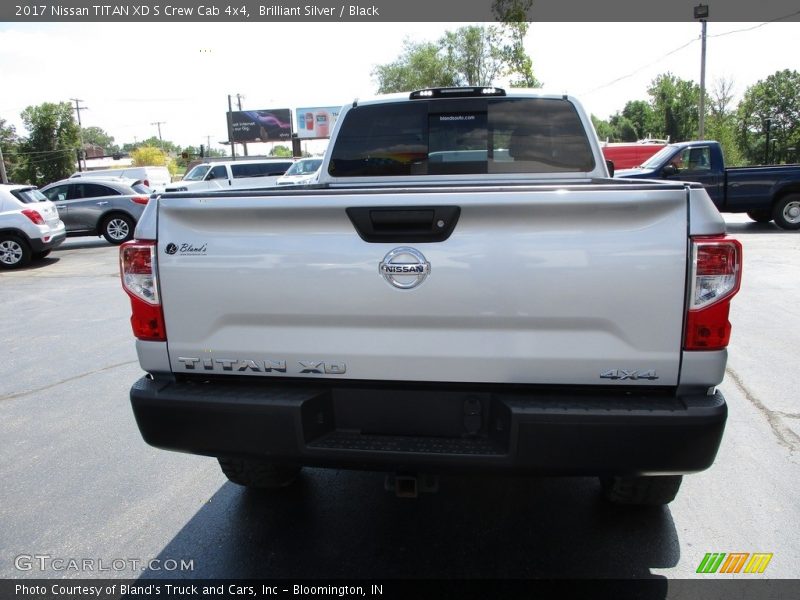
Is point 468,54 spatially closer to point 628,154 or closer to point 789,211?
point 628,154

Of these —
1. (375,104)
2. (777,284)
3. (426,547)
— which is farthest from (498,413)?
(777,284)

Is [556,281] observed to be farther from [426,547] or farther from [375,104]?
[375,104]

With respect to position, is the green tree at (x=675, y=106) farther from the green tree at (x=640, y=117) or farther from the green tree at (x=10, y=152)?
the green tree at (x=10, y=152)

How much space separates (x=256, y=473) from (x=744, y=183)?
1440cm

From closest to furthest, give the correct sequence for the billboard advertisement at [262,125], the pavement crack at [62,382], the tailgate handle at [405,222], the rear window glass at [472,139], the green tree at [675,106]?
the tailgate handle at [405,222]
the rear window glass at [472,139]
the pavement crack at [62,382]
the billboard advertisement at [262,125]
the green tree at [675,106]

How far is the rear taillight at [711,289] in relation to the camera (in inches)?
84.1

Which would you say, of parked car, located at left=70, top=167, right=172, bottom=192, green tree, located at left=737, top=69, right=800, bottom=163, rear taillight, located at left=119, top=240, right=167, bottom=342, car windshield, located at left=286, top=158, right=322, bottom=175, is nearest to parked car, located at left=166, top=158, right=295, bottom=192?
car windshield, located at left=286, top=158, right=322, bottom=175

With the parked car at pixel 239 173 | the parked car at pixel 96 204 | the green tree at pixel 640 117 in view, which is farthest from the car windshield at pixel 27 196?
the green tree at pixel 640 117

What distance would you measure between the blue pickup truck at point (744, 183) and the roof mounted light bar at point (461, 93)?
10.8 meters

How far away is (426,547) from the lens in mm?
2924

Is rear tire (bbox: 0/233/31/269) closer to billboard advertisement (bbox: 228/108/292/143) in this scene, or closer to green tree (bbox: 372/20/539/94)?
green tree (bbox: 372/20/539/94)

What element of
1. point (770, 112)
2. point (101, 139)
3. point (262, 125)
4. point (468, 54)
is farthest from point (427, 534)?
point (101, 139)

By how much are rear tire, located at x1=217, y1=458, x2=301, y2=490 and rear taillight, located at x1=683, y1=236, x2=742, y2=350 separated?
206 cm

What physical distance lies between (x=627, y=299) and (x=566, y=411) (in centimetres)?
45
